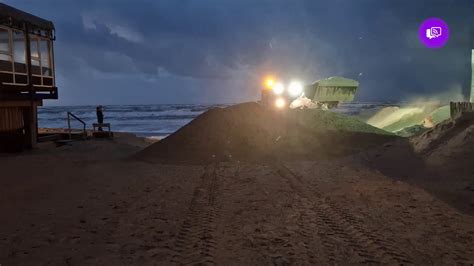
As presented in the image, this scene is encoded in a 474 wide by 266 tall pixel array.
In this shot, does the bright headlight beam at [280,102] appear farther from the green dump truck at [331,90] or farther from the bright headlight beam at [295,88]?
the green dump truck at [331,90]

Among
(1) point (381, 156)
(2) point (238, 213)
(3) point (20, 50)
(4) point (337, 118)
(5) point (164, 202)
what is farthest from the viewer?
(4) point (337, 118)

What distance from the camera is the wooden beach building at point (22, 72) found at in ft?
48.5

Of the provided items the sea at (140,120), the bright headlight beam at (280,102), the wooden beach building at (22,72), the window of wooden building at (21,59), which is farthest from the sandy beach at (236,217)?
the sea at (140,120)

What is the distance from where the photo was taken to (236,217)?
636 centimetres

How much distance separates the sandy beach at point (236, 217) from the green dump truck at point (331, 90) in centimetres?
1804

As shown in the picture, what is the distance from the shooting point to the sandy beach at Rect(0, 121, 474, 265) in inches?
183

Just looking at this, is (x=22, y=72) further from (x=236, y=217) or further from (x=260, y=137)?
(x=236, y=217)

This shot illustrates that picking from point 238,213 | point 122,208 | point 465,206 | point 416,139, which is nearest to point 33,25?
point 122,208

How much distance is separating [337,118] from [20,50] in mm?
14404

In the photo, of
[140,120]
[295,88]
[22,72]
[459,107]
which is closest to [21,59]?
[22,72]

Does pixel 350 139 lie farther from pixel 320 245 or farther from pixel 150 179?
pixel 320 245

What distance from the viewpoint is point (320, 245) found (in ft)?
16.2

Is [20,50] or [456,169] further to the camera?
[20,50]

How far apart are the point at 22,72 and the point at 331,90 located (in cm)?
2114
